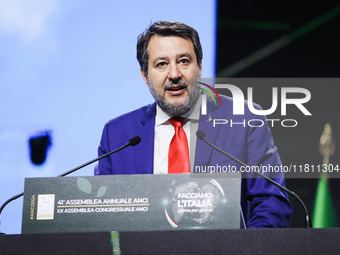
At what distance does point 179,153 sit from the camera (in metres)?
2.84

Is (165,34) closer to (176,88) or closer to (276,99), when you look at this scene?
(176,88)

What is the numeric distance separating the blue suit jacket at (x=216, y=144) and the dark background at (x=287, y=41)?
0.38 m

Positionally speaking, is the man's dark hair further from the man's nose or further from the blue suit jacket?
the blue suit jacket

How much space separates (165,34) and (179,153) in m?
0.81

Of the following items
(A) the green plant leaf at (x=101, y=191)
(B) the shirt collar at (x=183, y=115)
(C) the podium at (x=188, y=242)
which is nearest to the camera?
(C) the podium at (x=188, y=242)

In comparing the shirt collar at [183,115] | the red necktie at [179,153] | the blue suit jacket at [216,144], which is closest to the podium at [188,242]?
the blue suit jacket at [216,144]

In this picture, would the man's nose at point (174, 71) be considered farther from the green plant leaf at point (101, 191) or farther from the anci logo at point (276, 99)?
the green plant leaf at point (101, 191)

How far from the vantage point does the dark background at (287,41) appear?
336 centimetres

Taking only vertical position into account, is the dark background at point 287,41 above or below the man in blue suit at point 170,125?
above

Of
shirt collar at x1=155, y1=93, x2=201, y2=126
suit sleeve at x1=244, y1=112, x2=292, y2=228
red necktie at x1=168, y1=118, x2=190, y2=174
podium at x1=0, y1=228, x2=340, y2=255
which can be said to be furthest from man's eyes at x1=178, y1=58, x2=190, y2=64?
podium at x1=0, y1=228, x2=340, y2=255

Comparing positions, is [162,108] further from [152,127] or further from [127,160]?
[127,160]

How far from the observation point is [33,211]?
6.09 feet

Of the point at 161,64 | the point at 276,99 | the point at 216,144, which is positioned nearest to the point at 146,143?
the point at 216,144

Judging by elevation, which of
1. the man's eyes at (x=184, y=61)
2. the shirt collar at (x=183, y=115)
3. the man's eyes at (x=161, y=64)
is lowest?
the shirt collar at (x=183, y=115)
